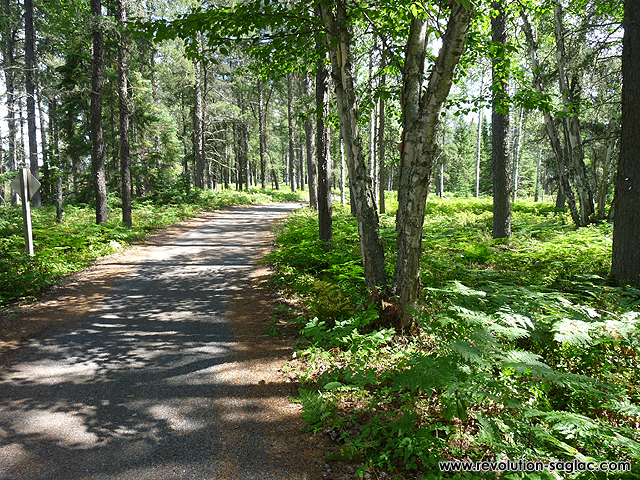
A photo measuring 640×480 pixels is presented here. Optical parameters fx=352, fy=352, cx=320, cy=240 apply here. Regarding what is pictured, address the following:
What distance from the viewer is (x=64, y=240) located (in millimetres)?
10344

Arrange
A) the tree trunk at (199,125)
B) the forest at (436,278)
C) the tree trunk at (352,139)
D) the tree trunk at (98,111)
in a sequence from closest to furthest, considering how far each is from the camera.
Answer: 1. the forest at (436,278)
2. the tree trunk at (352,139)
3. the tree trunk at (98,111)
4. the tree trunk at (199,125)

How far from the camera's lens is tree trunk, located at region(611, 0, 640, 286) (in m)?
5.35

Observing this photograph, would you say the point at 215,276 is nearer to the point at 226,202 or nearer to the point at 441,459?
the point at 441,459

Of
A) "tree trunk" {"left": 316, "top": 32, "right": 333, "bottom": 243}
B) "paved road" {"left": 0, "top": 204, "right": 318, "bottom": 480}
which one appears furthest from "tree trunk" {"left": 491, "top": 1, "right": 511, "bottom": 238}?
"paved road" {"left": 0, "top": 204, "right": 318, "bottom": 480}

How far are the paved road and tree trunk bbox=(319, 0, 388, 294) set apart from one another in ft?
8.22

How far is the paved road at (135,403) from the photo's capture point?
300 centimetres

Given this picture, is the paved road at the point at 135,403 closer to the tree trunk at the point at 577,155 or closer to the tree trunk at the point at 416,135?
the tree trunk at the point at 416,135

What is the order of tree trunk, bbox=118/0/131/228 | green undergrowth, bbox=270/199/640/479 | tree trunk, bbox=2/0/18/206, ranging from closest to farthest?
1. green undergrowth, bbox=270/199/640/479
2. tree trunk, bbox=118/0/131/228
3. tree trunk, bbox=2/0/18/206

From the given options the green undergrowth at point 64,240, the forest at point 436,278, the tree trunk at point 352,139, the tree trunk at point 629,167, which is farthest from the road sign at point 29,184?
the tree trunk at point 629,167

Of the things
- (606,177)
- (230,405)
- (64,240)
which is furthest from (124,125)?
(606,177)

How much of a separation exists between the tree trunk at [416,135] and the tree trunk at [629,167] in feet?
11.1

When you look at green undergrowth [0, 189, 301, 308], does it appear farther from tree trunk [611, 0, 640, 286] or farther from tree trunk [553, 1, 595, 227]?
tree trunk [553, 1, 595, 227]

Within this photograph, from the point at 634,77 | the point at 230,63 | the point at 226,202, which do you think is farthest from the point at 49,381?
the point at 230,63

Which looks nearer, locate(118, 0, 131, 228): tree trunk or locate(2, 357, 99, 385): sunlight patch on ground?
locate(2, 357, 99, 385): sunlight patch on ground
